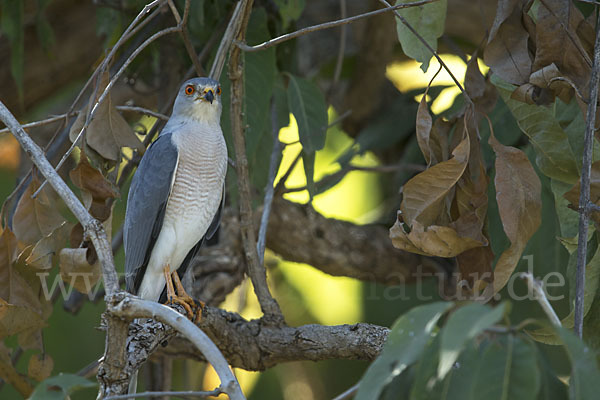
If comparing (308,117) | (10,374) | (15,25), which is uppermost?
(15,25)

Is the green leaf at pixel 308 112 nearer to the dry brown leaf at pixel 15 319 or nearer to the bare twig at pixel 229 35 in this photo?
the bare twig at pixel 229 35

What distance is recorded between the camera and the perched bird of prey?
3324 mm

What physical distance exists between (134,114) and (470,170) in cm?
293

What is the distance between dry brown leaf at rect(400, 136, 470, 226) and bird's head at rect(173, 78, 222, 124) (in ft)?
4.14

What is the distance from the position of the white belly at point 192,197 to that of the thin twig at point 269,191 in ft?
0.79

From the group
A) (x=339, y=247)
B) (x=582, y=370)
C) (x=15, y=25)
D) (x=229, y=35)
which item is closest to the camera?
(x=582, y=370)

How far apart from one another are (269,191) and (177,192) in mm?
441

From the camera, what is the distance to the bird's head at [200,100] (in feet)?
10.9

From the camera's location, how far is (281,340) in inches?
122

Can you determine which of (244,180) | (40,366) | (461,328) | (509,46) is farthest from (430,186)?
(40,366)

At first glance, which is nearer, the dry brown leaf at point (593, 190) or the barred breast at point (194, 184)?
the dry brown leaf at point (593, 190)

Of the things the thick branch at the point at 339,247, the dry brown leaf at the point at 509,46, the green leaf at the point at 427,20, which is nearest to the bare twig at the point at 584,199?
the dry brown leaf at the point at 509,46

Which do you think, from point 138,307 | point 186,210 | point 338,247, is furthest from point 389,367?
point 338,247

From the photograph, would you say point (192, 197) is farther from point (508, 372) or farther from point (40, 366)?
point (508, 372)
